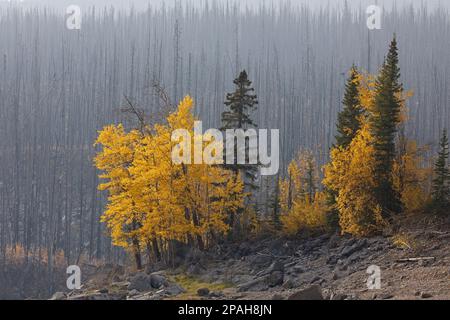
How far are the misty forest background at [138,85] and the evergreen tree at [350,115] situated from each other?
27298mm

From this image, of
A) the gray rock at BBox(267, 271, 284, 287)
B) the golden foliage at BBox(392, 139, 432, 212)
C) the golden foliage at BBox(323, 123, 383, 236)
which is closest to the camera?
the gray rock at BBox(267, 271, 284, 287)

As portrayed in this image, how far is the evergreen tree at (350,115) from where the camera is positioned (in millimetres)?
31641

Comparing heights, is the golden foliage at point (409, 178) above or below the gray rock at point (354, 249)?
above

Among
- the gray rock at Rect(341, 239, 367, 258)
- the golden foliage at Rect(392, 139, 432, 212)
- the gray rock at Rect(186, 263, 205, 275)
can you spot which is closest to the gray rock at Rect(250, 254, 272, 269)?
the gray rock at Rect(186, 263, 205, 275)

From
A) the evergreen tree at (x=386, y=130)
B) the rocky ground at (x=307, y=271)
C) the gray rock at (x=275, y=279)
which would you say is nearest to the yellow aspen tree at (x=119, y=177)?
the rocky ground at (x=307, y=271)

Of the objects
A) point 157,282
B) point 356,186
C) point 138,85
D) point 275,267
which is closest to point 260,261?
point 275,267

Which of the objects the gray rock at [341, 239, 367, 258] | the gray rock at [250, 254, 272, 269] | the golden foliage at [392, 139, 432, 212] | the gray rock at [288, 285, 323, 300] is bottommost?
the gray rock at [250, 254, 272, 269]

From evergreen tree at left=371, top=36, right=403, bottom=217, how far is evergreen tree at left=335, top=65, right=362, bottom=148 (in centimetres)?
196

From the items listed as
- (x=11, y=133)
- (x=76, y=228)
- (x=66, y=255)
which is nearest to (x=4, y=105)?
(x=11, y=133)

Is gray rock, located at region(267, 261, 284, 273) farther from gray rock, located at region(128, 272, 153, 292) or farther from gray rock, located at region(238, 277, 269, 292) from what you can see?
gray rock, located at region(128, 272, 153, 292)

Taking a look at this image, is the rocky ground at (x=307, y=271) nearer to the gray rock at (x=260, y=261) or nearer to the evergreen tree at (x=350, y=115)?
the gray rock at (x=260, y=261)

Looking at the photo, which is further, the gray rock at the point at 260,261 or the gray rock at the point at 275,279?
the gray rock at the point at 260,261

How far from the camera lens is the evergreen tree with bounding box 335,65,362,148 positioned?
31.6 meters
